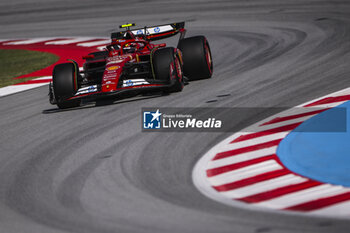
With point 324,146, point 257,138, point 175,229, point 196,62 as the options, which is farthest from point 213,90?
point 175,229

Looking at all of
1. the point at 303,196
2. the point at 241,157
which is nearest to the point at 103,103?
the point at 241,157

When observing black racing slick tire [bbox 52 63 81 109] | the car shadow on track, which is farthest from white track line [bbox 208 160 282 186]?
black racing slick tire [bbox 52 63 81 109]

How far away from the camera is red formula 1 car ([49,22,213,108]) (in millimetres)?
10320

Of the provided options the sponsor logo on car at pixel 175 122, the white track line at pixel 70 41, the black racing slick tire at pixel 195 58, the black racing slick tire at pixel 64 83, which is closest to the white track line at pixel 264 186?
the sponsor logo on car at pixel 175 122

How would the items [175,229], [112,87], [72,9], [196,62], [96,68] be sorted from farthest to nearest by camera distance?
[72,9] < [196,62] < [96,68] < [112,87] < [175,229]

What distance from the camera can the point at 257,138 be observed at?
7.80 m

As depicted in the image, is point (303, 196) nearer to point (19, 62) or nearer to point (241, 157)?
point (241, 157)

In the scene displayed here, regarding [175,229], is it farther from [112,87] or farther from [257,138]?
[112,87]

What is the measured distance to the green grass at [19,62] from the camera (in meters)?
16.2

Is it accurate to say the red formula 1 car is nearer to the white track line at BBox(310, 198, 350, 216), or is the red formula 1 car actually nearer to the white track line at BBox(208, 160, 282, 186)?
the white track line at BBox(208, 160, 282, 186)

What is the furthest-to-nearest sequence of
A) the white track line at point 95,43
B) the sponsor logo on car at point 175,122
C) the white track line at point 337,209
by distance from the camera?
the white track line at point 95,43
the sponsor logo on car at point 175,122
the white track line at point 337,209

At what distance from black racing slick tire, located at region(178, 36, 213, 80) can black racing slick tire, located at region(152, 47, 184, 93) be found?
922 mm

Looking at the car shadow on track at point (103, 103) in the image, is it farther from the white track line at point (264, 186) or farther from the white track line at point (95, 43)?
the white track line at point (95, 43)

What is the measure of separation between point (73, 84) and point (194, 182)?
487cm
